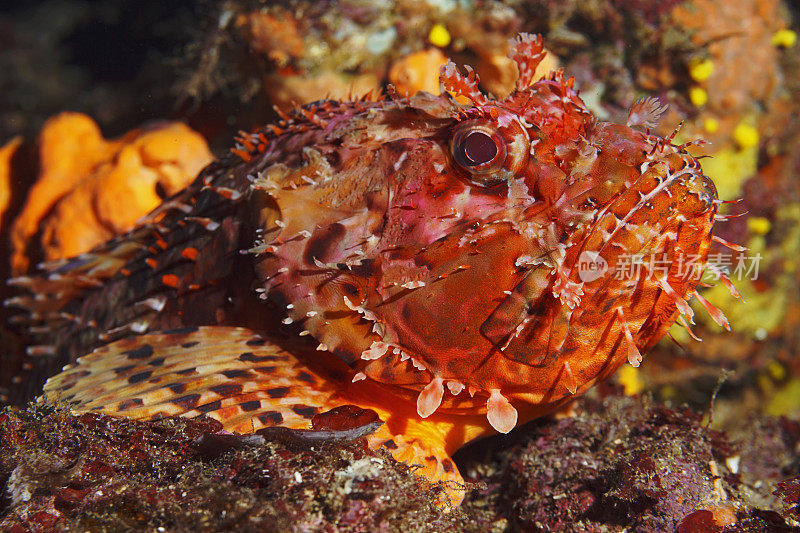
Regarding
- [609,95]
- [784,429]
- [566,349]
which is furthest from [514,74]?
[784,429]

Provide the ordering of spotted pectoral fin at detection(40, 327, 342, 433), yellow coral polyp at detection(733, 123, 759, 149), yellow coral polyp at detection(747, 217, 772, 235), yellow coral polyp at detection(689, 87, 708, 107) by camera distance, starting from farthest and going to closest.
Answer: yellow coral polyp at detection(747, 217, 772, 235) → yellow coral polyp at detection(733, 123, 759, 149) → yellow coral polyp at detection(689, 87, 708, 107) → spotted pectoral fin at detection(40, 327, 342, 433)

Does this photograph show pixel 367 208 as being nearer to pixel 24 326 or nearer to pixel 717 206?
pixel 717 206

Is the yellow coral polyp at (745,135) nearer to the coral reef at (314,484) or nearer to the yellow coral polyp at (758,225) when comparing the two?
the yellow coral polyp at (758,225)

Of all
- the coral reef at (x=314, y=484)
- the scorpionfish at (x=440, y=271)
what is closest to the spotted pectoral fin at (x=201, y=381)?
the scorpionfish at (x=440, y=271)

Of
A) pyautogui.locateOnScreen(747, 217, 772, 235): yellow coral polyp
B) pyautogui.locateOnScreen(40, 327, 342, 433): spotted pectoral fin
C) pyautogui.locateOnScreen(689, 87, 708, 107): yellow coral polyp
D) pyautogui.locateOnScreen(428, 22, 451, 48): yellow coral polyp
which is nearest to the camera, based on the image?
pyautogui.locateOnScreen(40, 327, 342, 433): spotted pectoral fin

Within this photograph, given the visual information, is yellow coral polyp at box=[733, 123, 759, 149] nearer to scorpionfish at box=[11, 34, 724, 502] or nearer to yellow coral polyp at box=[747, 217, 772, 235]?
yellow coral polyp at box=[747, 217, 772, 235]

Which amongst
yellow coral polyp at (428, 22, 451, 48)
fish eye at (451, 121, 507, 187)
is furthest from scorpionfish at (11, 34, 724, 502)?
yellow coral polyp at (428, 22, 451, 48)
